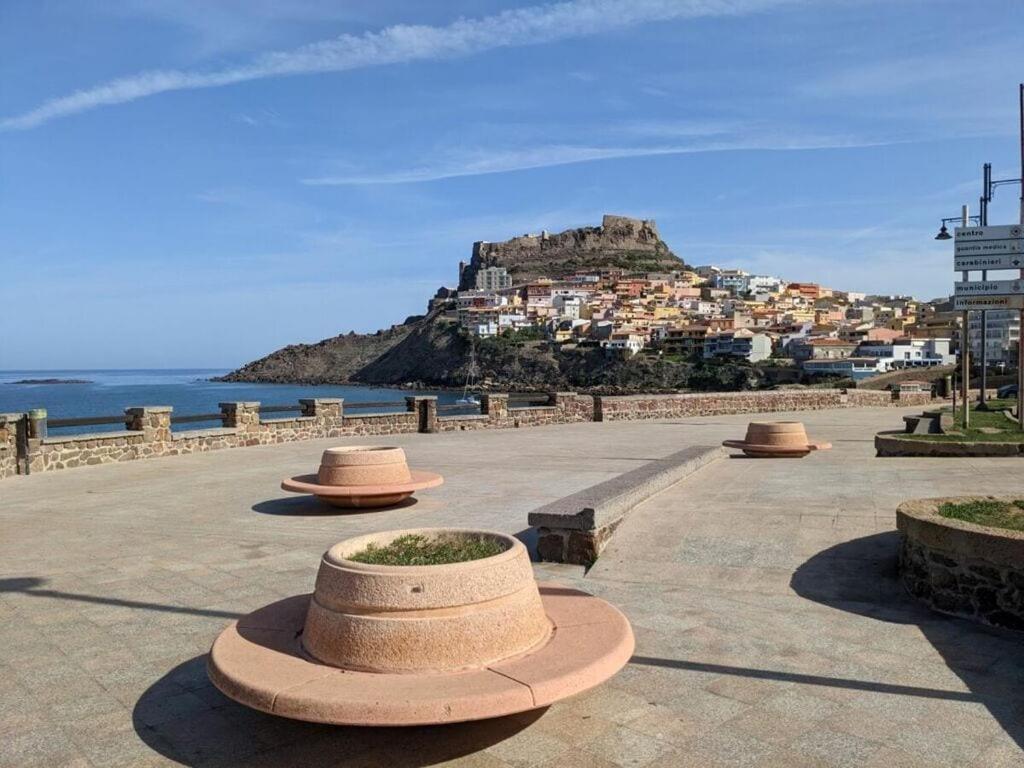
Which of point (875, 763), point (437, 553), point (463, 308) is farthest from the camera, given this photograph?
point (463, 308)

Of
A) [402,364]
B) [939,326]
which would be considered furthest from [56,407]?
[939,326]

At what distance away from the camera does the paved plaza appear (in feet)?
11.6

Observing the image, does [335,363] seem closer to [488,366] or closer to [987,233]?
[488,366]

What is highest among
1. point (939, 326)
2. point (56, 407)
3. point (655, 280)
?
point (655, 280)

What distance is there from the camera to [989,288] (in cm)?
1500

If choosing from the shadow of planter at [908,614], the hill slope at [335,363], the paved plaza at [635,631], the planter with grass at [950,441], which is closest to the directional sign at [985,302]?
the planter with grass at [950,441]

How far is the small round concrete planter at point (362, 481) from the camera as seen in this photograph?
940 centimetres

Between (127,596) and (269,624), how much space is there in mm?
2330

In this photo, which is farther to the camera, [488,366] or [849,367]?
[488,366]

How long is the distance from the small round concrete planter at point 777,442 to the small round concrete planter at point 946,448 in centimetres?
129

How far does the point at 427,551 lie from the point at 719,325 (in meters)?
140

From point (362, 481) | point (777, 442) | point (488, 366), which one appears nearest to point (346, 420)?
point (362, 481)

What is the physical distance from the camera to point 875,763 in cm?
334

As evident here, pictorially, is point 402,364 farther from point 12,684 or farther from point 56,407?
point 12,684
